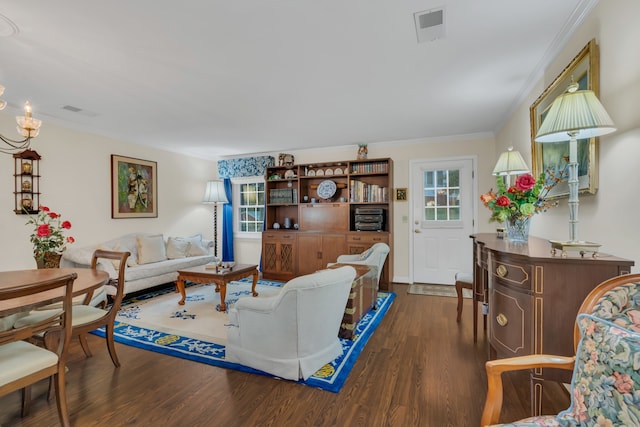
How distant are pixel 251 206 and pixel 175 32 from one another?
448cm

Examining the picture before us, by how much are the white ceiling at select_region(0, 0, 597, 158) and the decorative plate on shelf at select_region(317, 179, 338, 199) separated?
4.30 ft

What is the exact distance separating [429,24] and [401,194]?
3239mm

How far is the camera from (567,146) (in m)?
1.99

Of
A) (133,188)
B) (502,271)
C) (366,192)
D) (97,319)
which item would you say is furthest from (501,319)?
(133,188)

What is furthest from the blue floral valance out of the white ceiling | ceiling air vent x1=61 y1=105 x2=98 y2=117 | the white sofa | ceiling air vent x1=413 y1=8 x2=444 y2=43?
ceiling air vent x1=413 y1=8 x2=444 y2=43

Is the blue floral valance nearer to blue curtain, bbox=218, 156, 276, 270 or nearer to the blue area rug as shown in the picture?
blue curtain, bbox=218, 156, 276, 270

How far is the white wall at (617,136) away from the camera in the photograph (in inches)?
55.2

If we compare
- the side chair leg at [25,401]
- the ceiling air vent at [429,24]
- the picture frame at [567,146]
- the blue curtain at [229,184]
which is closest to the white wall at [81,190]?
the blue curtain at [229,184]

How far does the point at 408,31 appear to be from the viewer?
6.53ft

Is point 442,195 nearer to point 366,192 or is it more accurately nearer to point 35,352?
point 366,192

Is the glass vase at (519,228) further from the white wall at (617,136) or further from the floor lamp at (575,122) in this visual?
the floor lamp at (575,122)

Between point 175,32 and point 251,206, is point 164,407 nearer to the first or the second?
point 175,32

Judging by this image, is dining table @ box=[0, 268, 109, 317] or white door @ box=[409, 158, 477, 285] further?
white door @ box=[409, 158, 477, 285]

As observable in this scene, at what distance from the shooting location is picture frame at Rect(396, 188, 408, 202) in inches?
193
